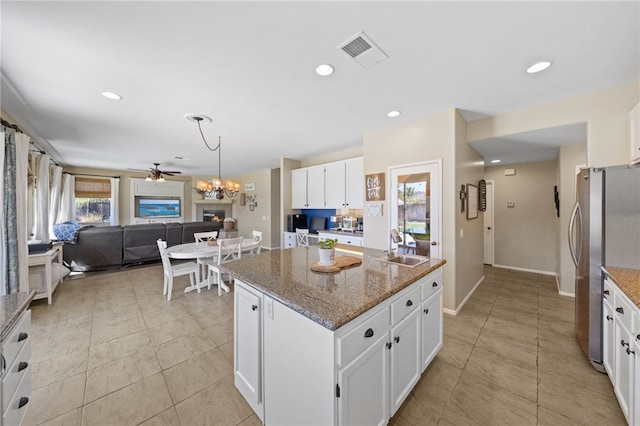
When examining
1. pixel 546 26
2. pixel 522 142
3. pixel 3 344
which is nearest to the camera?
pixel 3 344

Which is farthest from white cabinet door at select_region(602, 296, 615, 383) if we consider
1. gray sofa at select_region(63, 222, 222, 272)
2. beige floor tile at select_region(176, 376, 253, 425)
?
gray sofa at select_region(63, 222, 222, 272)

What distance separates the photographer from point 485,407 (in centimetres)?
161

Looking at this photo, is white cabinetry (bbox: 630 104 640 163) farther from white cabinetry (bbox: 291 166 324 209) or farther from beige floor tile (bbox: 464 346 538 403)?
white cabinetry (bbox: 291 166 324 209)

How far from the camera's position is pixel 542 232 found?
454 cm

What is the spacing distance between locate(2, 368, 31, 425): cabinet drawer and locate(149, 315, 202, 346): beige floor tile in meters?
1.16

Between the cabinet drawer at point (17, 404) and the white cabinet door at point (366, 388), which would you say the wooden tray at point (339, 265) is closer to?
the white cabinet door at point (366, 388)

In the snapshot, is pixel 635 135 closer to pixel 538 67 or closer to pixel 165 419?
pixel 538 67

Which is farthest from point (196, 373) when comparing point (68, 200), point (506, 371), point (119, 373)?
point (68, 200)

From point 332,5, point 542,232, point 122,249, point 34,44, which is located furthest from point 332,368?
point 122,249

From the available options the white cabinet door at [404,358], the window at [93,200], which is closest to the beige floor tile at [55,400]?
the white cabinet door at [404,358]

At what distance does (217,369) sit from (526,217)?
5896 millimetres

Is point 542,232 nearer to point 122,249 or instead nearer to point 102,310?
point 102,310

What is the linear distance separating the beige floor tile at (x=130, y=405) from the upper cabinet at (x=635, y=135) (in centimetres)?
429

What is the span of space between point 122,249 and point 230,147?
3343mm
